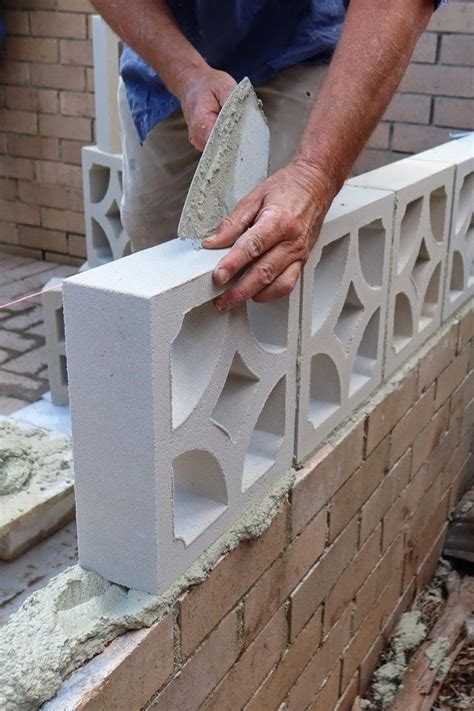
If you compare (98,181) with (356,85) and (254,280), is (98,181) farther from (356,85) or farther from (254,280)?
(254,280)

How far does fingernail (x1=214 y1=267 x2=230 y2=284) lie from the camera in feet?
4.68

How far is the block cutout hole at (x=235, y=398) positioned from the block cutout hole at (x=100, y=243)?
2.40m

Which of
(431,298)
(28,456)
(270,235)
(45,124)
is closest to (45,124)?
(45,124)

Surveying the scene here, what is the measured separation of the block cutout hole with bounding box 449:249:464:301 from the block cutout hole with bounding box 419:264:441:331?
203mm

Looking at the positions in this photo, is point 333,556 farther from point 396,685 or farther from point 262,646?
point 396,685

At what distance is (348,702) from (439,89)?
2.81 meters

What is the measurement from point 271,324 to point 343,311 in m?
0.47

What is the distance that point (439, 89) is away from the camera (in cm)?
411

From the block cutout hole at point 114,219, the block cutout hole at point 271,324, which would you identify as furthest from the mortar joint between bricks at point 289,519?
the block cutout hole at point 114,219

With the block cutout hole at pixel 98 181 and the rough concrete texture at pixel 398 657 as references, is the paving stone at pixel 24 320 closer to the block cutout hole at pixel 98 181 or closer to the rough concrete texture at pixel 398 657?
the block cutout hole at pixel 98 181

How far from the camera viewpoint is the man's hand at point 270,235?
1.49m

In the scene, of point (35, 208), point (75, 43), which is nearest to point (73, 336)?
point (75, 43)

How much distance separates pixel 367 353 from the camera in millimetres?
2365

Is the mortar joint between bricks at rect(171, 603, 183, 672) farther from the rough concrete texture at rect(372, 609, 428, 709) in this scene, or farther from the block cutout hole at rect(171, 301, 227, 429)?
the rough concrete texture at rect(372, 609, 428, 709)
